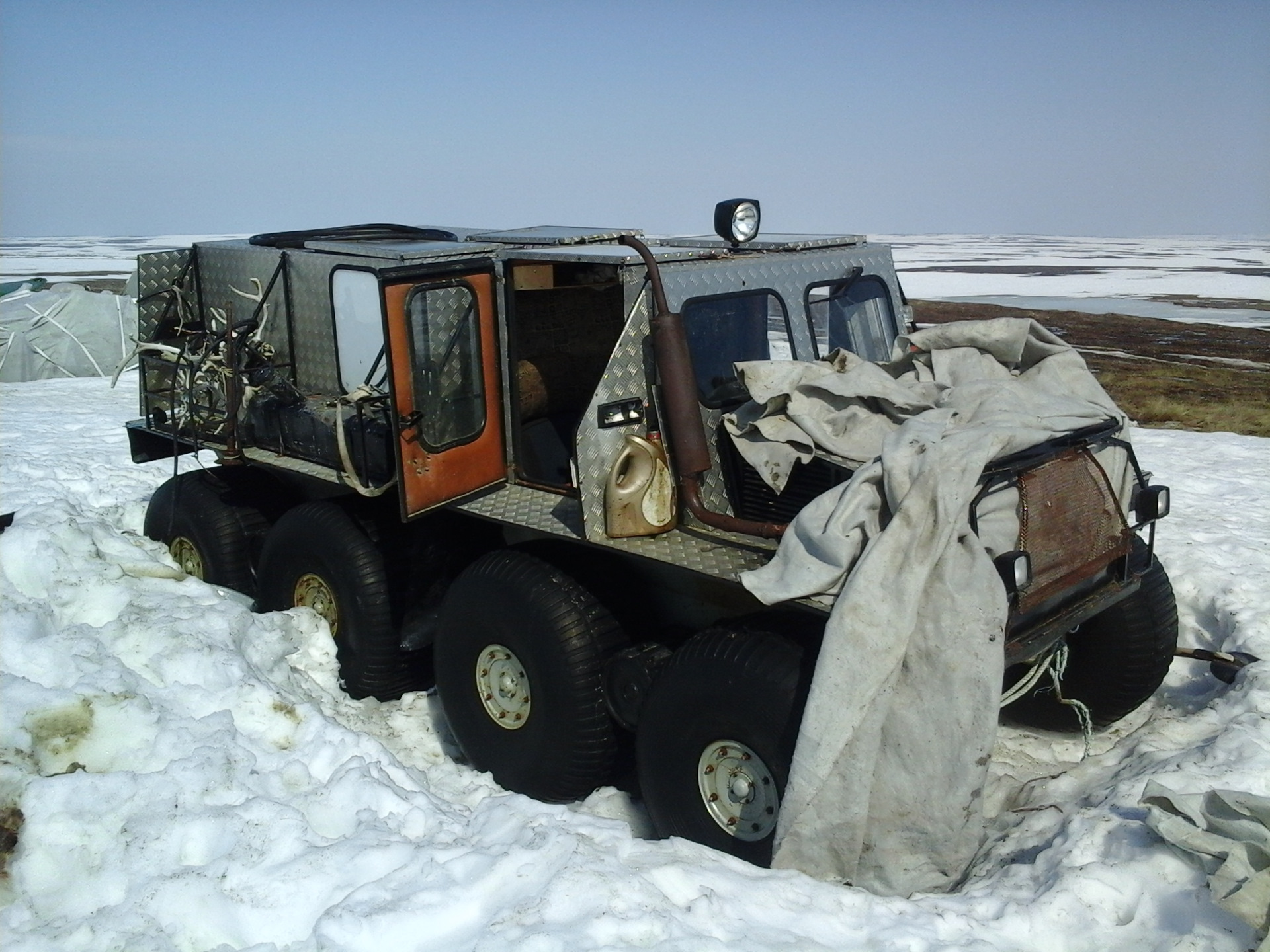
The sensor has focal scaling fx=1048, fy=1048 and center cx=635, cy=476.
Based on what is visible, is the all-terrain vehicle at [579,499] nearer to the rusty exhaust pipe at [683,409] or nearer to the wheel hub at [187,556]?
the rusty exhaust pipe at [683,409]

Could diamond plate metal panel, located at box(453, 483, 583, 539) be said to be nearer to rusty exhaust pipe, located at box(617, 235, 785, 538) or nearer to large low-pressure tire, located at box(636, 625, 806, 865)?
rusty exhaust pipe, located at box(617, 235, 785, 538)

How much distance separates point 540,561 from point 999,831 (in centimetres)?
202

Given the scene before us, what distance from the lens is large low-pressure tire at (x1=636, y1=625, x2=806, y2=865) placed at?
133 inches

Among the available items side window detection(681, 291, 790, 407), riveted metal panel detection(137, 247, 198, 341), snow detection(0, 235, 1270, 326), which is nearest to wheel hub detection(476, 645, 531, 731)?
side window detection(681, 291, 790, 407)

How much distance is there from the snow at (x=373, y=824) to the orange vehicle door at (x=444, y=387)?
1.10 metres

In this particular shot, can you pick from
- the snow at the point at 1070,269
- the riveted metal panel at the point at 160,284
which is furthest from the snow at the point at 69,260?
the riveted metal panel at the point at 160,284

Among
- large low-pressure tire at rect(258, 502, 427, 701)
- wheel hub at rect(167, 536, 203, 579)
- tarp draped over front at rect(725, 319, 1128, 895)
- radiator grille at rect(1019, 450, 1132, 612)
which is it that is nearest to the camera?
tarp draped over front at rect(725, 319, 1128, 895)

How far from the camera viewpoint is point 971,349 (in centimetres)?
422

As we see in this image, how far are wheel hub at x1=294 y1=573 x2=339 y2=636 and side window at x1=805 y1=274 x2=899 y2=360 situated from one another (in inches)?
107

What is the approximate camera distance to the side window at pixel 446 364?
444 cm

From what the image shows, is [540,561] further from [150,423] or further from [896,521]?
[150,423]

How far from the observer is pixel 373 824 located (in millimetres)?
3533

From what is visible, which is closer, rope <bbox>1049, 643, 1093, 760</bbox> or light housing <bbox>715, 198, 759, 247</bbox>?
rope <bbox>1049, 643, 1093, 760</bbox>

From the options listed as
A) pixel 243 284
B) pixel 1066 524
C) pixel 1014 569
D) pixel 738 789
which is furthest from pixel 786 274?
pixel 243 284
